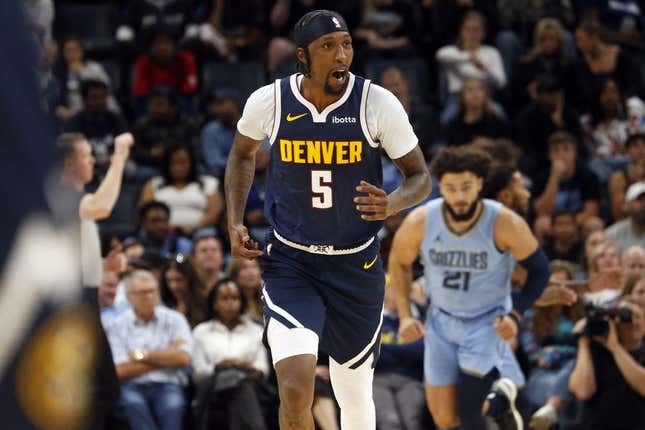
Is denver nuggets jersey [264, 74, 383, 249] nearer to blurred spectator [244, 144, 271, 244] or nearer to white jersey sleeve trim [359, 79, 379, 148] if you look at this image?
white jersey sleeve trim [359, 79, 379, 148]

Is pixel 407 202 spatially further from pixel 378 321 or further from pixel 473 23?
pixel 473 23

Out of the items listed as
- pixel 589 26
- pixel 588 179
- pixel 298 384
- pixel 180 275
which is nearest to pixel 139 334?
pixel 180 275

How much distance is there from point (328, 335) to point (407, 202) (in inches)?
30.4

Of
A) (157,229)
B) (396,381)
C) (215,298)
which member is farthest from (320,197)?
(157,229)

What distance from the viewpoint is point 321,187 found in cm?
523

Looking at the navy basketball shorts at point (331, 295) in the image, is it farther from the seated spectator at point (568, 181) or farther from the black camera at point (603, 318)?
the seated spectator at point (568, 181)

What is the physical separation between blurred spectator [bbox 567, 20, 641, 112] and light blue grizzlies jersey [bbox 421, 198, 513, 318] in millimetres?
5901

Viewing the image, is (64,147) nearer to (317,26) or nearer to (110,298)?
(317,26)

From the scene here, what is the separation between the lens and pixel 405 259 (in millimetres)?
7238

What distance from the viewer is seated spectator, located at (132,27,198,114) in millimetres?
12492

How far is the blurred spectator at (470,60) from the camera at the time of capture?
12.5 meters

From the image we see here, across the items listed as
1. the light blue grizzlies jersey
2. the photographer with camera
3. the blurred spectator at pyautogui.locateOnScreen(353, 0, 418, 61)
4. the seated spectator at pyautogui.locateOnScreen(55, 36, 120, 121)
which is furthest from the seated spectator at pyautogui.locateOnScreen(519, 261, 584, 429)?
the seated spectator at pyautogui.locateOnScreen(55, 36, 120, 121)

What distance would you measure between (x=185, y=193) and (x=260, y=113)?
5706mm

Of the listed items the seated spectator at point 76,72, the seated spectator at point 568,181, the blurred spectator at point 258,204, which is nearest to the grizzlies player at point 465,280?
the blurred spectator at point 258,204
